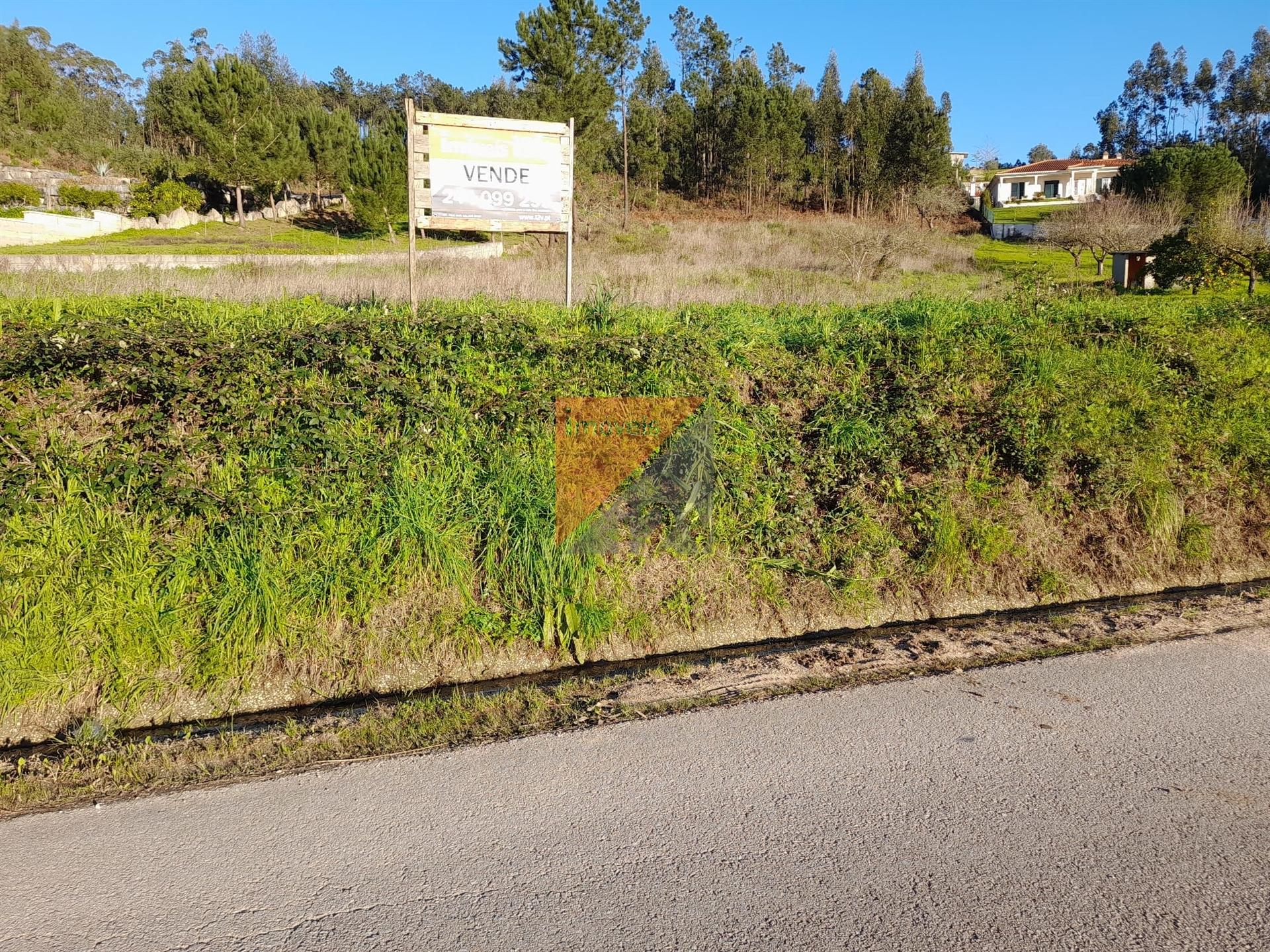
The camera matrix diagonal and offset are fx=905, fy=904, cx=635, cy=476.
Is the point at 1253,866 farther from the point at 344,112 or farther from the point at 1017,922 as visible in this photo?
the point at 344,112

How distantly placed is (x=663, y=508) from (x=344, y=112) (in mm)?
60595

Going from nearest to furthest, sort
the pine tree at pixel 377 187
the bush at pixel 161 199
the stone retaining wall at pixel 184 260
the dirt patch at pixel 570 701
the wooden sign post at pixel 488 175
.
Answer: the dirt patch at pixel 570 701, the wooden sign post at pixel 488 175, the stone retaining wall at pixel 184 260, the bush at pixel 161 199, the pine tree at pixel 377 187

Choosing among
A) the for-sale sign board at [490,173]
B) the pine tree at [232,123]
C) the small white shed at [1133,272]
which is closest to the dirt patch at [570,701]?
the for-sale sign board at [490,173]

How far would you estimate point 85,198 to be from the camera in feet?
140

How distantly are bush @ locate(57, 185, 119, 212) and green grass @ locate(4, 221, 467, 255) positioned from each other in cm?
248

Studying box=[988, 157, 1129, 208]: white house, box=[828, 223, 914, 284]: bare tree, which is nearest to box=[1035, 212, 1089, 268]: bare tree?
box=[828, 223, 914, 284]: bare tree

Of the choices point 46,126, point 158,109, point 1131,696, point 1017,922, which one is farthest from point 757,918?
point 46,126

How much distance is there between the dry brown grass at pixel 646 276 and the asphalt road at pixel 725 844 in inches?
213

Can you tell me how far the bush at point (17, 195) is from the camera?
39625mm

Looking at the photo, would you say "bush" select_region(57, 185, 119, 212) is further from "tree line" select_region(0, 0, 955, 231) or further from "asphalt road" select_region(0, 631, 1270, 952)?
"asphalt road" select_region(0, 631, 1270, 952)

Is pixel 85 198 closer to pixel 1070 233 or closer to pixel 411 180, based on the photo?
pixel 411 180

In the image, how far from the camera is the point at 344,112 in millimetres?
58250

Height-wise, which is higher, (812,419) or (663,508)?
(812,419)

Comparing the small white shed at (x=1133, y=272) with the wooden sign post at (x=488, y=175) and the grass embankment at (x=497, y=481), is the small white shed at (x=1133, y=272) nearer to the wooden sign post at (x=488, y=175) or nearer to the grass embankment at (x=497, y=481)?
the grass embankment at (x=497, y=481)
